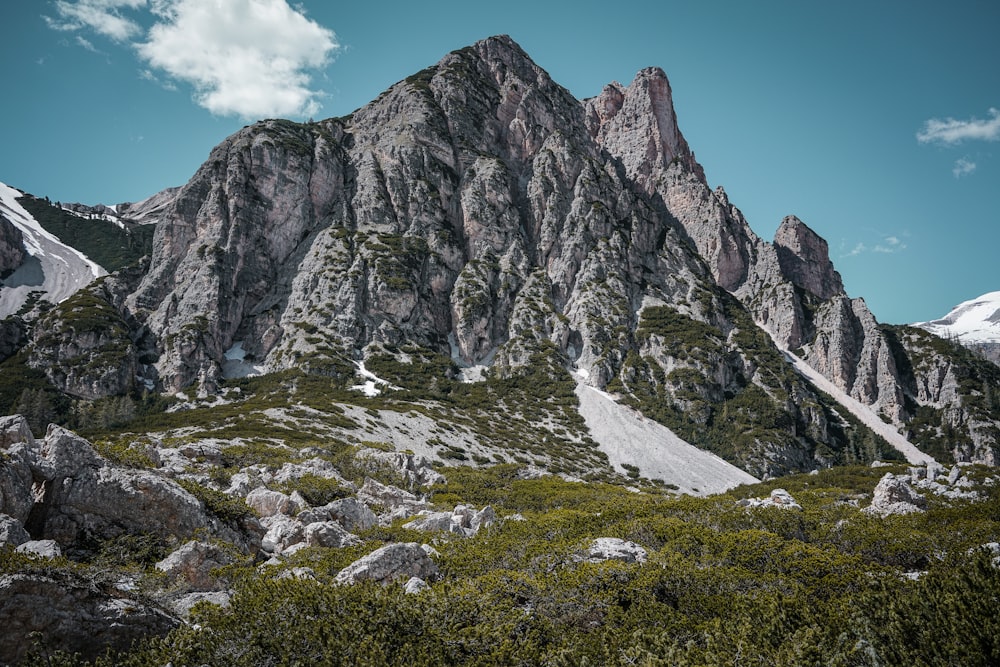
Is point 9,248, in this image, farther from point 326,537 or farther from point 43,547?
point 43,547

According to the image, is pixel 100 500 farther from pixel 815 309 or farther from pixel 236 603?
pixel 815 309

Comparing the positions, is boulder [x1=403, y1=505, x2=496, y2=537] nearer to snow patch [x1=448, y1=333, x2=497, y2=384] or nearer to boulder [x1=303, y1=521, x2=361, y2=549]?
boulder [x1=303, y1=521, x2=361, y2=549]

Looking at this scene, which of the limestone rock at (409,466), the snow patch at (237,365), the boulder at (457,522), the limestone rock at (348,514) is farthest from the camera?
the snow patch at (237,365)

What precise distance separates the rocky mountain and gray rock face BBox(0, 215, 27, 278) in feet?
168

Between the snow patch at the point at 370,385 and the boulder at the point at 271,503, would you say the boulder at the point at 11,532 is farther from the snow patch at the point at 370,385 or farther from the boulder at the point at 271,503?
the snow patch at the point at 370,385

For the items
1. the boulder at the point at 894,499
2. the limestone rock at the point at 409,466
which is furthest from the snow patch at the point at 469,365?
the boulder at the point at 894,499

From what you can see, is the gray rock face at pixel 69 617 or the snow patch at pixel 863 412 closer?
the gray rock face at pixel 69 617

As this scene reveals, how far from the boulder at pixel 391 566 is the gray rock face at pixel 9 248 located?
671 ft

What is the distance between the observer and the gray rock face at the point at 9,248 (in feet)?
539

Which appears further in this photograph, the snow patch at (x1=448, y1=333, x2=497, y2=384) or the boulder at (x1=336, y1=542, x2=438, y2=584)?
the snow patch at (x1=448, y1=333, x2=497, y2=384)

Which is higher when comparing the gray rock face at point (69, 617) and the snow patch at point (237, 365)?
the snow patch at point (237, 365)

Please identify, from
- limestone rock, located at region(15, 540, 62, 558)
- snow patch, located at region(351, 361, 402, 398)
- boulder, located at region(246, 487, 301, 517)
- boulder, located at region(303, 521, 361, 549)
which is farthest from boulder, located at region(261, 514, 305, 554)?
snow patch, located at region(351, 361, 402, 398)

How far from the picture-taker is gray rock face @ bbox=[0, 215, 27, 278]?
16425 cm

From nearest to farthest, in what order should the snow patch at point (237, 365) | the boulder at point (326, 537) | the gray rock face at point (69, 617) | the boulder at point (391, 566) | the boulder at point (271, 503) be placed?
1. the gray rock face at point (69, 617)
2. the boulder at point (391, 566)
3. the boulder at point (326, 537)
4. the boulder at point (271, 503)
5. the snow patch at point (237, 365)
